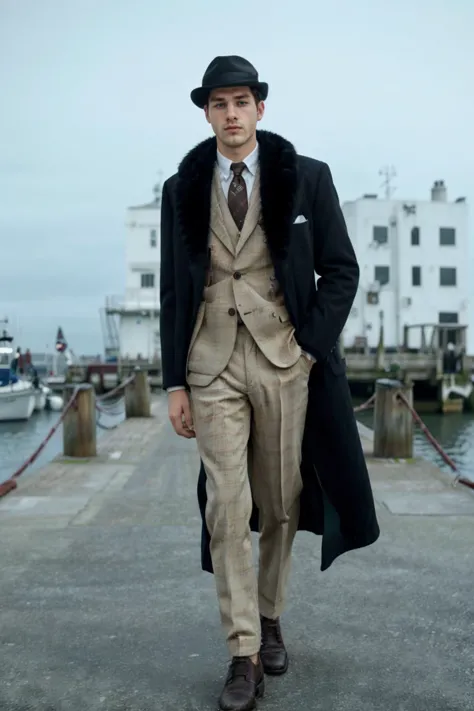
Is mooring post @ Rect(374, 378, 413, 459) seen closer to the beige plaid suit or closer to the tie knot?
the beige plaid suit

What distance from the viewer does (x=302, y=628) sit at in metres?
3.48

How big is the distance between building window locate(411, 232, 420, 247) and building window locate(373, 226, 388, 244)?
5.35 feet

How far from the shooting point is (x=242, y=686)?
268 cm

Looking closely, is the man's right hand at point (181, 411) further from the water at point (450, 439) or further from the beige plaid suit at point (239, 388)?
the water at point (450, 439)

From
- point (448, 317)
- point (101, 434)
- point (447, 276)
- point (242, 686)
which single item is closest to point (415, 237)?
point (447, 276)

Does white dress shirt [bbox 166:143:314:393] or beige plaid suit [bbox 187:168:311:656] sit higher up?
white dress shirt [bbox 166:143:314:393]

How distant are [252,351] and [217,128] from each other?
80 centimetres

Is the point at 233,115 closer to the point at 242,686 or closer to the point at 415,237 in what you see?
the point at 242,686

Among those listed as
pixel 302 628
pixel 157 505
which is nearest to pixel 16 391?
pixel 157 505

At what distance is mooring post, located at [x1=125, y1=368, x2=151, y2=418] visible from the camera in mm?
17156

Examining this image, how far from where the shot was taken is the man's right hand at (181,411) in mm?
2955

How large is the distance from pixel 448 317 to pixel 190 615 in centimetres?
5059

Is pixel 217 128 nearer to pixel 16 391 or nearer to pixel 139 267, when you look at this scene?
pixel 16 391

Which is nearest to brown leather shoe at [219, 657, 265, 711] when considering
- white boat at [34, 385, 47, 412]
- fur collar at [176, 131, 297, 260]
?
fur collar at [176, 131, 297, 260]
